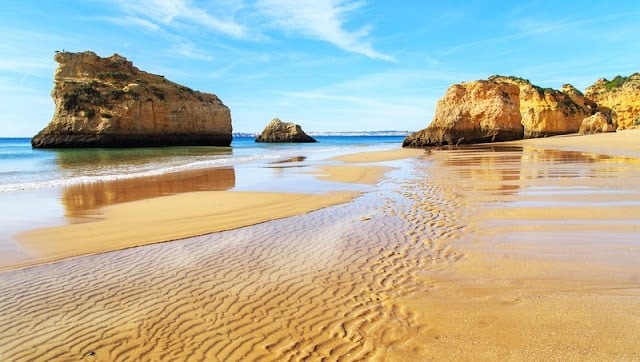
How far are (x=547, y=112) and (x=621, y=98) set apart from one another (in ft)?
42.5

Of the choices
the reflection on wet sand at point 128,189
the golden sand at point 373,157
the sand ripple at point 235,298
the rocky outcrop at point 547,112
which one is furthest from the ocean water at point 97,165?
the rocky outcrop at point 547,112

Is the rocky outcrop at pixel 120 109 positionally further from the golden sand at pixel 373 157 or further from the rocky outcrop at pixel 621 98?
the rocky outcrop at pixel 621 98

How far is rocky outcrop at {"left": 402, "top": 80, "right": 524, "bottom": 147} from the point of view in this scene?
154 feet

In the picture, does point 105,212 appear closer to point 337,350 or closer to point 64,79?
point 337,350

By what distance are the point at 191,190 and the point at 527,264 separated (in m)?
10.1

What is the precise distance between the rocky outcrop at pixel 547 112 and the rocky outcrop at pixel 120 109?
45.0 m

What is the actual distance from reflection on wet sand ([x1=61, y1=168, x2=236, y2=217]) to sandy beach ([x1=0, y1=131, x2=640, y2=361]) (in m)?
1.86

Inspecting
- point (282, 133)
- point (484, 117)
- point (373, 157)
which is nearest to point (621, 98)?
point (484, 117)

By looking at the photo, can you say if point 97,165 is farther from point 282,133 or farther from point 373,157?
point 282,133

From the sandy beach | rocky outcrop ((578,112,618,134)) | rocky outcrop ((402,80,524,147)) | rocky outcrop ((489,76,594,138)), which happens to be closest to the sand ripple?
the sandy beach

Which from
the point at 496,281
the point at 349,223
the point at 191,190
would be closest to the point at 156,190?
the point at 191,190

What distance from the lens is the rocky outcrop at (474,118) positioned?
46.9 metres

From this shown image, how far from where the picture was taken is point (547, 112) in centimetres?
5603

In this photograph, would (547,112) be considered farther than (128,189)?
Yes
